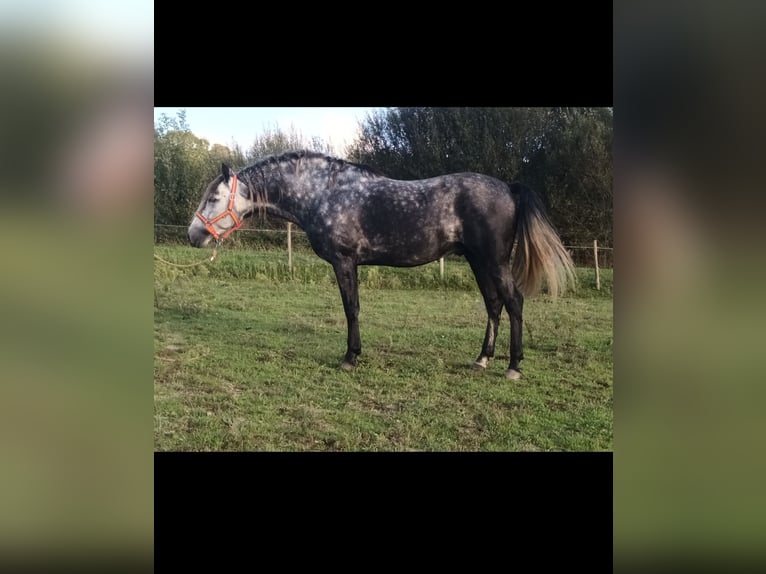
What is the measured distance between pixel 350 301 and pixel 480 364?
1421mm

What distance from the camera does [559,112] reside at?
6008mm

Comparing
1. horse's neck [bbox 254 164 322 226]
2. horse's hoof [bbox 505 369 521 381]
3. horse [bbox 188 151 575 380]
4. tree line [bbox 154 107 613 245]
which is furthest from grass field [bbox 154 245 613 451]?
tree line [bbox 154 107 613 245]

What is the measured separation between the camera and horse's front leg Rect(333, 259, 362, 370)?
592cm

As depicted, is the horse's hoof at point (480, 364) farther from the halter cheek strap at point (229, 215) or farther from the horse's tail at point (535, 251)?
the halter cheek strap at point (229, 215)

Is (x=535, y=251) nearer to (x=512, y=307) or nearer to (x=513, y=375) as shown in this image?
(x=512, y=307)

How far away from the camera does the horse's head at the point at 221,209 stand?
19.5ft

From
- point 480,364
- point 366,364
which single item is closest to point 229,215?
point 366,364

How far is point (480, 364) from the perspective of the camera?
19.5 feet
